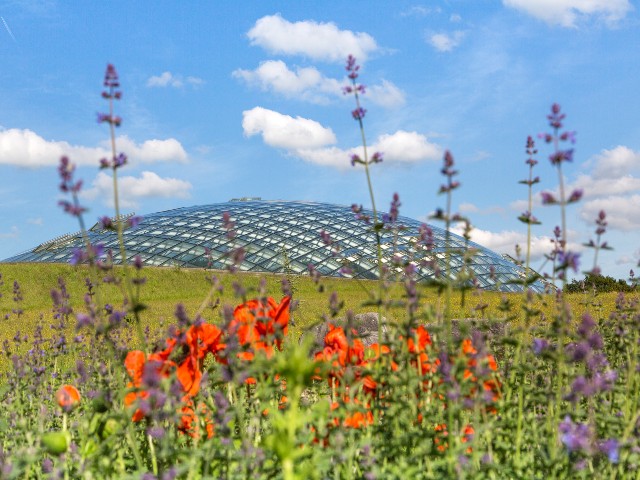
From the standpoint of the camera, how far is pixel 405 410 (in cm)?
281

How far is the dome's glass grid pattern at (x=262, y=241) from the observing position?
3878 cm

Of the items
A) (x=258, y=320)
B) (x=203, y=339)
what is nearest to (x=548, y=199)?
(x=258, y=320)

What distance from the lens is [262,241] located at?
136ft

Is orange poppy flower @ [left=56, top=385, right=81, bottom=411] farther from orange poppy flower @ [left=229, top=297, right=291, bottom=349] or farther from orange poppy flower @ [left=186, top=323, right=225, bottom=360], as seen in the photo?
orange poppy flower @ [left=229, top=297, right=291, bottom=349]

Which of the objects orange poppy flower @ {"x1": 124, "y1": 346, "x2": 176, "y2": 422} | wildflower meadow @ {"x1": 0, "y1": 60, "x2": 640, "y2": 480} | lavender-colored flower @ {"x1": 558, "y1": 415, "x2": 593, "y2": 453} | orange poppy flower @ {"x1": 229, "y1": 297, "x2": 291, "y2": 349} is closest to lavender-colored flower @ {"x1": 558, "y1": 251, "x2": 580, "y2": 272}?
wildflower meadow @ {"x1": 0, "y1": 60, "x2": 640, "y2": 480}

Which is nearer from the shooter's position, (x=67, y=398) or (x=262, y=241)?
(x=67, y=398)

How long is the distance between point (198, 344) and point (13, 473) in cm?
113

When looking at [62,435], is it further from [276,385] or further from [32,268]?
[32,268]

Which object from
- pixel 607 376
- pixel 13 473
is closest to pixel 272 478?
pixel 13 473

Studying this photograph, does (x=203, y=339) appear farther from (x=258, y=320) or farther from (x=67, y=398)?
(x=67, y=398)

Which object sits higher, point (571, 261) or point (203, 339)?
point (571, 261)

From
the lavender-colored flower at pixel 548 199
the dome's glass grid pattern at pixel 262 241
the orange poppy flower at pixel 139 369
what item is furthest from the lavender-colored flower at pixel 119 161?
the dome's glass grid pattern at pixel 262 241

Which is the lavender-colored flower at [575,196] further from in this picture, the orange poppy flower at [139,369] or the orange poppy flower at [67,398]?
the orange poppy flower at [67,398]

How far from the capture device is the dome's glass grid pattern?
127 feet
